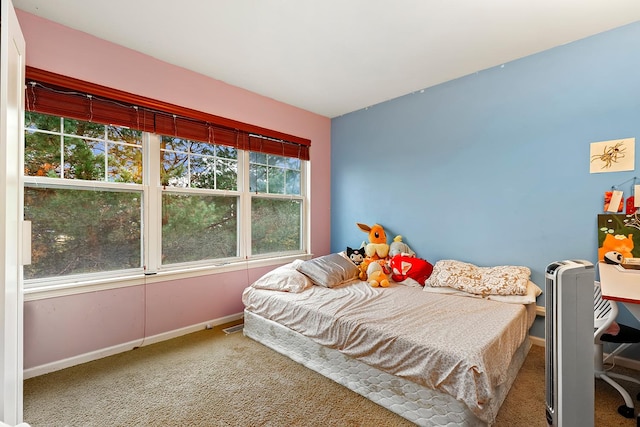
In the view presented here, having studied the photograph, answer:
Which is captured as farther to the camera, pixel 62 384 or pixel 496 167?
pixel 496 167

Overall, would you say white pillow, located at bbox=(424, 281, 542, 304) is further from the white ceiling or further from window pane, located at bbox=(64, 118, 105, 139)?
window pane, located at bbox=(64, 118, 105, 139)

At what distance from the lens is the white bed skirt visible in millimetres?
1460

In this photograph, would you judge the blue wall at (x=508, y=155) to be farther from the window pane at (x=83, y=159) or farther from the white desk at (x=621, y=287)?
the window pane at (x=83, y=159)

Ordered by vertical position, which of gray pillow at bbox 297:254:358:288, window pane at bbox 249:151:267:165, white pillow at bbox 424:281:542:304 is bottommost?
white pillow at bbox 424:281:542:304

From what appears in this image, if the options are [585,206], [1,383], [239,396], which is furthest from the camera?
[585,206]

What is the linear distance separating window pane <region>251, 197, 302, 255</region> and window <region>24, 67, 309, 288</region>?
0.05 ft

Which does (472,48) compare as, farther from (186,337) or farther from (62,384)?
(62,384)

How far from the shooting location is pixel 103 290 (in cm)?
227

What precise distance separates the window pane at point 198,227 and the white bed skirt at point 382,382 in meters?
0.93

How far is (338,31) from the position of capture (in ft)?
6.93

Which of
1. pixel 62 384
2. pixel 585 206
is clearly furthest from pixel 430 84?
pixel 62 384

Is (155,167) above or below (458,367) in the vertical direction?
above

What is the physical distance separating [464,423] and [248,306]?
1869 mm

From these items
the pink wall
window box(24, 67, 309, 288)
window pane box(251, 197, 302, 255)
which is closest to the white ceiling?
the pink wall
